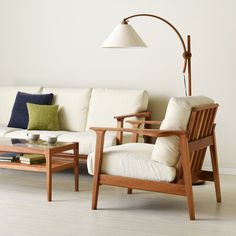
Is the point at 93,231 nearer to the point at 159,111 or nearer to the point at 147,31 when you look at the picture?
the point at 159,111

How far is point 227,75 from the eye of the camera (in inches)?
193

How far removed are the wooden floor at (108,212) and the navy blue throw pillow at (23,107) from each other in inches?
35.4

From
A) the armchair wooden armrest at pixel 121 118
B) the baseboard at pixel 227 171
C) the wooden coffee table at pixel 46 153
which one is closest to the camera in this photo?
the wooden coffee table at pixel 46 153

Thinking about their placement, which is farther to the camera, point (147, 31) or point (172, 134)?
point (147, 31)

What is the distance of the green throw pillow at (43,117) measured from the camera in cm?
502

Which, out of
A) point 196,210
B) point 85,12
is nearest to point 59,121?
point 85,12

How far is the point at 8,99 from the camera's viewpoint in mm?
5586

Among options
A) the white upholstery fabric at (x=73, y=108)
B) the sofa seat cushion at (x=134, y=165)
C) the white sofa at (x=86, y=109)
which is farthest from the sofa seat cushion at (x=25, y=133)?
the sofa seat cushion at (x=134, y=165)

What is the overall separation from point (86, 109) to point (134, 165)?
183 cm

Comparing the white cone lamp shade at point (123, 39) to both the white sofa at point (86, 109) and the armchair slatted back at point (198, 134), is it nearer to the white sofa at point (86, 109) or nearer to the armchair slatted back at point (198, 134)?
the white sofa at point (86, 109)

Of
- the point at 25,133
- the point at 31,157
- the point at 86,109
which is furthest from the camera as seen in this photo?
the point at 86,109

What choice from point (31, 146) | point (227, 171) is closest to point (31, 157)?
point (31, 146)

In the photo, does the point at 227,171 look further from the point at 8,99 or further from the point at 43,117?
the point at 8,99

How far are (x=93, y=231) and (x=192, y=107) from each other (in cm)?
106
